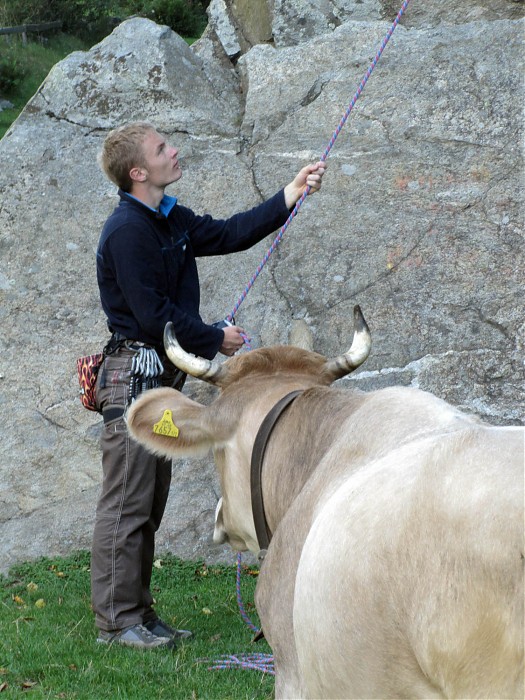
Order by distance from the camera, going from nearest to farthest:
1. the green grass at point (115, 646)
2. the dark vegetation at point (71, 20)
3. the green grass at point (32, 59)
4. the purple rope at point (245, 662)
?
the green grass at point (115, 646), the purple rope at point (245, 662), the green grass at point (32, 59), the dark vegetation at point (71, 20)

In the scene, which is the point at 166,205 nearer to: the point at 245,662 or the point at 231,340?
the point at 231,340

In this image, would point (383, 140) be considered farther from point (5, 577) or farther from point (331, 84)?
point (5, 577)

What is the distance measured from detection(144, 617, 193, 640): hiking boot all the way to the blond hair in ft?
7.24

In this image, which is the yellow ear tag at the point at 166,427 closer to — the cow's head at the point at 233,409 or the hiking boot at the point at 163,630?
the cow's head at the point at 233,409

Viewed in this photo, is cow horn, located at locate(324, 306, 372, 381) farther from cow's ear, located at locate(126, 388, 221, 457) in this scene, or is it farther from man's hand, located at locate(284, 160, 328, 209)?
man's hand, located at locate(284, 160, 328, 209)

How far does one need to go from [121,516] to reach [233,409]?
1.58 metres

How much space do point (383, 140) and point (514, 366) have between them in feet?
7.83

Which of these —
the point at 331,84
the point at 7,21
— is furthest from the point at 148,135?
the point at 7,21

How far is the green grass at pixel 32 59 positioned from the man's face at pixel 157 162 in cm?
972

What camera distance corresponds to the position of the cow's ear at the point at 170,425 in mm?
3752

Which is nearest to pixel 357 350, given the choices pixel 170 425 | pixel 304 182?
pixel 170 425

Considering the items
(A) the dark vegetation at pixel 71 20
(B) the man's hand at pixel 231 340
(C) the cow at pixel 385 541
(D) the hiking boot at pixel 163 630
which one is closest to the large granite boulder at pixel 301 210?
(D) the hiking boot at pixel 163 630

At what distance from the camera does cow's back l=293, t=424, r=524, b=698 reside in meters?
2.11

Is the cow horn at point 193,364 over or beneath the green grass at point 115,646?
over
